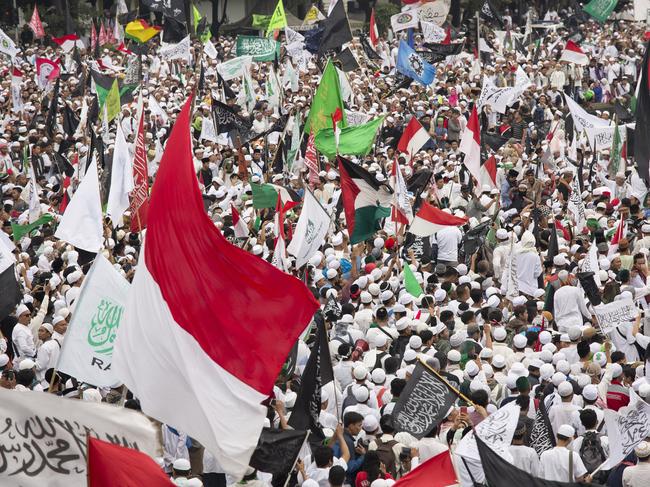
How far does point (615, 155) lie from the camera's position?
17578 millimetres

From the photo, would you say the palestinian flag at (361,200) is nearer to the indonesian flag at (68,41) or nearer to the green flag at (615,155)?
the green flag at (615,155)

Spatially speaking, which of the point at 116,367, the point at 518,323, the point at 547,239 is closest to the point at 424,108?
the point at 547,239

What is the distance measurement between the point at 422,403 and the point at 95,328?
231cm

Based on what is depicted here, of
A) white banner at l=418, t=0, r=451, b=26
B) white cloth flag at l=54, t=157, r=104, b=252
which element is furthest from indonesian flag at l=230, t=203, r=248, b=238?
white banner at l=418, t=0, r=451, b=26

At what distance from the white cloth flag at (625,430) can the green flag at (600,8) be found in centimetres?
2558

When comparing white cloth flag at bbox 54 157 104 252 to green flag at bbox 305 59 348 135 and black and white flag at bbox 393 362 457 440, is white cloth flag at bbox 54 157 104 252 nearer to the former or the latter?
black and white flag at bbox 393 362 457 440

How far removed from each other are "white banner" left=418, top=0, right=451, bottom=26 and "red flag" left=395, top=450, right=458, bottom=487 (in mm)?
26430

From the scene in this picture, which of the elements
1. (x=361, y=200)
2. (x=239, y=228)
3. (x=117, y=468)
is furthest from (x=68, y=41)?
(x=117, y=468)

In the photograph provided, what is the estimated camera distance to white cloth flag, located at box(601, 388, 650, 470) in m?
7.80

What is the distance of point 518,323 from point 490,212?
17.4 ft

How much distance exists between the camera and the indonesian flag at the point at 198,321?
6.80 m

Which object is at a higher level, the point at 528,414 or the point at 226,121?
the point at 528,414

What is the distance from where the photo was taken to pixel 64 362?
337 inches

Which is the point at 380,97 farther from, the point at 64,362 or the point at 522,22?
the point at 522,22
